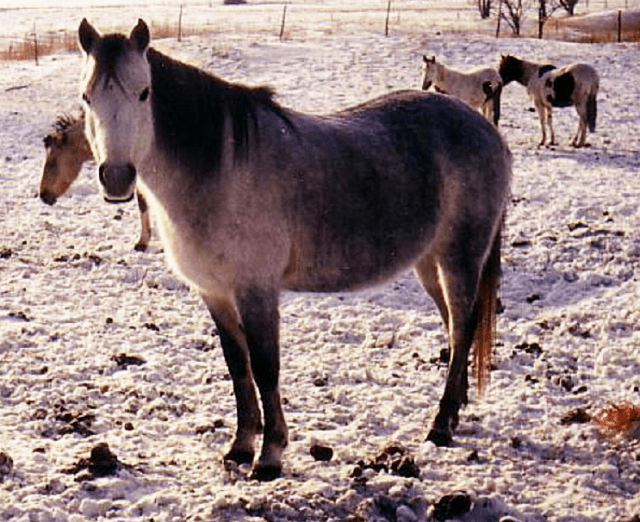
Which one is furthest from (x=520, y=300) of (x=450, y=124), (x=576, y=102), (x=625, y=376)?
(x=576, y=102)

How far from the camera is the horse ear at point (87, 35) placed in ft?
11.6

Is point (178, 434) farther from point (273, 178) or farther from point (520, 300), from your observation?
point (520, 300)

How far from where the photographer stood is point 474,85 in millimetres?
14742

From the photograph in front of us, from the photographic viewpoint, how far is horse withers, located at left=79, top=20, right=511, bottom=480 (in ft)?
11.8

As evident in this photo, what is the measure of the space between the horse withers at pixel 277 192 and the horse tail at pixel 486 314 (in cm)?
1

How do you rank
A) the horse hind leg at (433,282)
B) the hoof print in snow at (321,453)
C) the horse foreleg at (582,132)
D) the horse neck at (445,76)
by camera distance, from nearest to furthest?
the hoof print in snow at (321,453) → the horse hind leg at (433,282) → the horse foreleg at (582,132) → the horse neck at (445,76)

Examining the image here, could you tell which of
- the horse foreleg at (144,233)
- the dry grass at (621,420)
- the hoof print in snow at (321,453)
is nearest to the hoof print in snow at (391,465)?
the hoof print in snow at (321,453)

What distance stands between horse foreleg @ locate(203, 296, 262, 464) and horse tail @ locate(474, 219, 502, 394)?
143 cm

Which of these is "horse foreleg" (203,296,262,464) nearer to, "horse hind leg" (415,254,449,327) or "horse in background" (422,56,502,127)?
"horse hind leg" (415,254,449,327)

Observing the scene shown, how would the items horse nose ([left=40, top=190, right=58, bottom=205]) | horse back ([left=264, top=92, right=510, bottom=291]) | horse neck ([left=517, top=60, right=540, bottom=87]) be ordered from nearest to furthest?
horse back ([left=264, top=92, right=510, bottom=291]) < horse nose ([left=40, top=190, right=58, bottom=205]) < horse neck ([left=517, top=60, right=540, bottom=87])

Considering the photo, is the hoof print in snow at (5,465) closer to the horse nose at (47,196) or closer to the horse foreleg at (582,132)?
the horse nose at (47,196)

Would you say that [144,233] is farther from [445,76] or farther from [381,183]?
[445,76]

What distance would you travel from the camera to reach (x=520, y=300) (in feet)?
22.9

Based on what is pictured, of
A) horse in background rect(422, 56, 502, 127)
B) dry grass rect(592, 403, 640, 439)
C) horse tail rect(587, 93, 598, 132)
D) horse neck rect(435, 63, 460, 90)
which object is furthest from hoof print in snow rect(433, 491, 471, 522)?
horse neck rect(435, 63, 460, 90)
